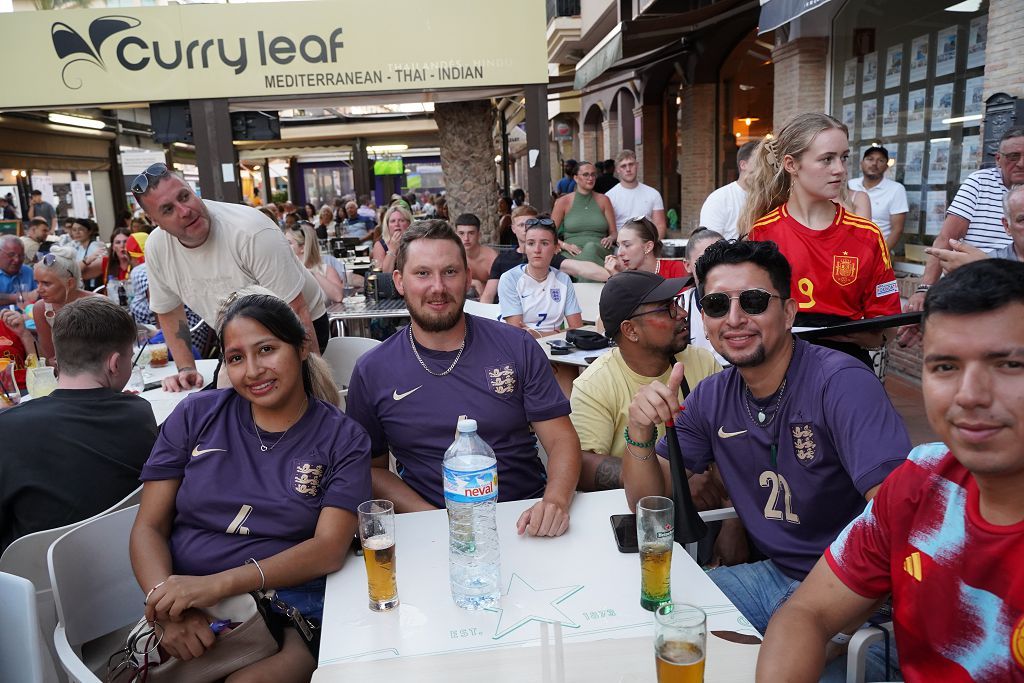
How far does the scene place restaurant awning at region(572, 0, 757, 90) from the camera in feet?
30.0

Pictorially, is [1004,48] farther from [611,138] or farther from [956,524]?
[611,138]

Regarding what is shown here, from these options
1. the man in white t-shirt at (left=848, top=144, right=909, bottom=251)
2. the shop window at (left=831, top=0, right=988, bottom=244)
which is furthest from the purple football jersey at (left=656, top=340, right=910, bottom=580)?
the man in white t-shirt at (left=848, top=144, right=909, bottom=251)

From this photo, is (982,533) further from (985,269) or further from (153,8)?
(153,8)

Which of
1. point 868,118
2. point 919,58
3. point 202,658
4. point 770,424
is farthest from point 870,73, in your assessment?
point 202,658

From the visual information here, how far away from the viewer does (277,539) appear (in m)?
2.07

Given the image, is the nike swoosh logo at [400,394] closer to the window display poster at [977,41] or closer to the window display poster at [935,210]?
the window display poster at [977,41]

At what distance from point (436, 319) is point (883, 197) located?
5.51m

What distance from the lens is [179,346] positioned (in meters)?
3.95

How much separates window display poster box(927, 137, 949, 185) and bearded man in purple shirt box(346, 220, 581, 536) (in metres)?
5.51

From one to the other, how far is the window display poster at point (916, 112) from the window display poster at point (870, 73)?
560 millimetres

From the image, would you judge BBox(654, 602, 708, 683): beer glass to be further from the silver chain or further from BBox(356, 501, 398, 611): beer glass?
the silver chain

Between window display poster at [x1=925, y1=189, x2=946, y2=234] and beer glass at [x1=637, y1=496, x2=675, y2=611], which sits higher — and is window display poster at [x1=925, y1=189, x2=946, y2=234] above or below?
above

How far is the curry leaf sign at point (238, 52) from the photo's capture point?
740cm

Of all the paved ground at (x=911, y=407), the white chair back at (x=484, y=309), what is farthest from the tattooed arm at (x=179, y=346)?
the paved ground at (x=911, y=407)
